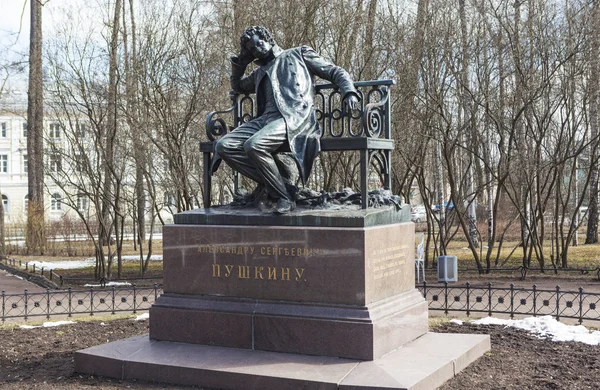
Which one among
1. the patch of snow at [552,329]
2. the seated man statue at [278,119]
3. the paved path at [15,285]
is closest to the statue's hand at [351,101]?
the seated man statue at [278,119]

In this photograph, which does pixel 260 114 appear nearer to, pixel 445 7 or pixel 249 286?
pixel 249 286

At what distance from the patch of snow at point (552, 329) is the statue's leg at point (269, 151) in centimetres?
380

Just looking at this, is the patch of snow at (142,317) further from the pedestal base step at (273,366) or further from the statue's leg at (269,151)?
the statue's leg at (269,151)

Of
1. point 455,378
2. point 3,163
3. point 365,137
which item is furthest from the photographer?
point 3,163

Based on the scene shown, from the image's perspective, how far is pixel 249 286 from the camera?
7340 millimetres

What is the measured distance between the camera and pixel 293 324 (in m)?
7.02

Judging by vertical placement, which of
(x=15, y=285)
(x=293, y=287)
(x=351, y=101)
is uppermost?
(x=351, y=101)

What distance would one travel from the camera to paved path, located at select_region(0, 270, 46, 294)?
16.5 m

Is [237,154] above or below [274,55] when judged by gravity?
below

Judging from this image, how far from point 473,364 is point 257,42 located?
3872 mm

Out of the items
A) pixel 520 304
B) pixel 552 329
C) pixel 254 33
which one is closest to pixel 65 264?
pixel 520 304

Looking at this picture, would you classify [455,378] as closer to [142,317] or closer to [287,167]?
[287,167]

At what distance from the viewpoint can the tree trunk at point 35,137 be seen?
2031cm

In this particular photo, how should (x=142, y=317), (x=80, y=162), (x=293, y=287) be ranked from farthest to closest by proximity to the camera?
1. (x=80, y=162)
2. (x=142, y=317)
3. (x=293, y=287)
